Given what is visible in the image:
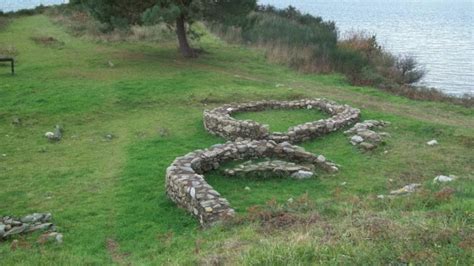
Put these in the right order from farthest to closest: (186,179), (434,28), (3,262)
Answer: (434,28)
(186,179)
(3,262)

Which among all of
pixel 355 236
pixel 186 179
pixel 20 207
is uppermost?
pixel 355 236

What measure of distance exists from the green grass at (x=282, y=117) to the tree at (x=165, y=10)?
756 centimetres

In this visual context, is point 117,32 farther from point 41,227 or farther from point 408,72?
point 41,227

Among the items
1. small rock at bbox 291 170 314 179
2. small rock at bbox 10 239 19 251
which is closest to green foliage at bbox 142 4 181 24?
small rock at bbox 291 170 314 179

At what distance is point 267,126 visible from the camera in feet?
49.5

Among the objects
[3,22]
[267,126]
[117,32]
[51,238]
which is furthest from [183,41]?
[3,22]

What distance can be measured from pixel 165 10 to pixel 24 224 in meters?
15.3

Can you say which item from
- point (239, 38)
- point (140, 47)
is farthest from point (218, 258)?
point (239, 38)

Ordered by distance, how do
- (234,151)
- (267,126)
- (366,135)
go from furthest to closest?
1. (267,126)
2. (366,135)
3. (234,151)

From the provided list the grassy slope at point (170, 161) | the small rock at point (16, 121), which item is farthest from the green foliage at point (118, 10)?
the small rock at point (16, 121)

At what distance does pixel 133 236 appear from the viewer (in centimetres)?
928

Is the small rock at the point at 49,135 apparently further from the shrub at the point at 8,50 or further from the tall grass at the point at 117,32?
the tall grass at the point at 117,32

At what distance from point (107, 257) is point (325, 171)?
19.6ft

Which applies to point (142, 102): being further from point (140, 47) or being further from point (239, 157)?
point (140, 47)
